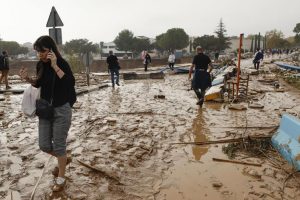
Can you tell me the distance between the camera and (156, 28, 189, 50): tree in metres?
86.6

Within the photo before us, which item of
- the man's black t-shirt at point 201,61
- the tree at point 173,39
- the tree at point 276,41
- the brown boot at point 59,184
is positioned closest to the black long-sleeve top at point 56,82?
the brown boot at point 59,184

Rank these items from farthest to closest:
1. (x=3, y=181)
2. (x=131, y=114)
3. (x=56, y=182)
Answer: (x=131, y=114) → (x=3, y=181) → (x=56, y=182)

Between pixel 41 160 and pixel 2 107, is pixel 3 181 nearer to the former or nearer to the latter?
pixel 41 160

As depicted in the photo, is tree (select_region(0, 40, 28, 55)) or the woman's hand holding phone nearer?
the woman's hand holding phone

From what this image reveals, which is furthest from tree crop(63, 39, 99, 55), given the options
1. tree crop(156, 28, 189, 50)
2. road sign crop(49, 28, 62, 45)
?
road sign crop(49, 28, 62, 45)

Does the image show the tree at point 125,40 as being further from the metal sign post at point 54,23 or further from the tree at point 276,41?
the metal sign post at point 54,23

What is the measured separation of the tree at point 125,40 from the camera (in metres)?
84.8

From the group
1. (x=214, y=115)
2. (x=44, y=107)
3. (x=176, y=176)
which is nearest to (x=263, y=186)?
(x=176, y=176)

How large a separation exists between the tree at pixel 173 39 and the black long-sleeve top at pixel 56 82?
84.3 m

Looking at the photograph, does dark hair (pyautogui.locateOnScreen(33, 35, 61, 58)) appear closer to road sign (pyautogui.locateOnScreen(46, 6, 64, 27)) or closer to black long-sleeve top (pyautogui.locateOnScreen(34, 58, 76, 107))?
black long-sleeve top (pyautogui.locateOnScreen(34, 58, 76, 107))

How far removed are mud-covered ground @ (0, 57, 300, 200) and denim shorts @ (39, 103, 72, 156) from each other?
0.58 metres

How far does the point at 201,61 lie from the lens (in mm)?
8648

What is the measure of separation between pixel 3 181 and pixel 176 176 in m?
2.39

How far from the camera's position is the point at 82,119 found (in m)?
7.95
